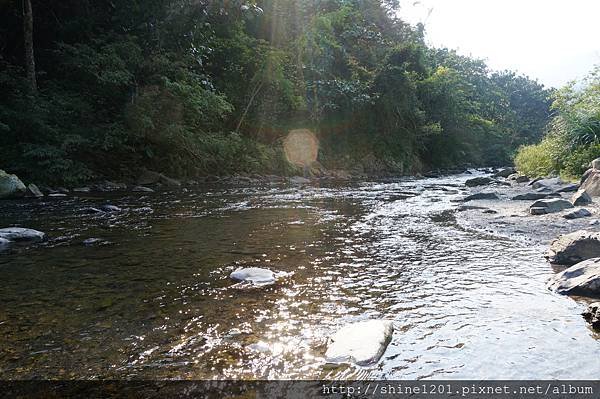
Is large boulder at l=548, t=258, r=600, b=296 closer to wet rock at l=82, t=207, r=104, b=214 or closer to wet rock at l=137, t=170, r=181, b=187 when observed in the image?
wet rock at l=82, t=207, r=104, b=214

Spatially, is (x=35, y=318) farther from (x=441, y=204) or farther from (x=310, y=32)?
(x=310, y=32)

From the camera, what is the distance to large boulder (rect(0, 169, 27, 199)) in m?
10.4

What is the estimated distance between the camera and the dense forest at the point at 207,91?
14.0 meters

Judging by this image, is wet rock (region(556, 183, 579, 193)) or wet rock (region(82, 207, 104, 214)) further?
wet rock (region(556, 183, 579, 193))

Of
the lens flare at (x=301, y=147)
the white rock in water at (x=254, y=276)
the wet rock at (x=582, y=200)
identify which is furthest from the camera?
the lens flare at (x=301, y=147)

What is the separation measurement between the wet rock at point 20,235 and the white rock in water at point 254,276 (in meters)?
3.53

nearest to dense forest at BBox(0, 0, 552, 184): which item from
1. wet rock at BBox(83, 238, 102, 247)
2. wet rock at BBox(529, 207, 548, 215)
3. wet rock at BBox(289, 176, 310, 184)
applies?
wet rock at BBox(289, 176, 310, 184)

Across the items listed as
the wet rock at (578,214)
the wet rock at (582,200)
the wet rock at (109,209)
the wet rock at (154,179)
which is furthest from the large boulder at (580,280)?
the wet rock at (154,179)

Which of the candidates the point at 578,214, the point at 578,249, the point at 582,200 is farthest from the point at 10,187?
the point at 582,200

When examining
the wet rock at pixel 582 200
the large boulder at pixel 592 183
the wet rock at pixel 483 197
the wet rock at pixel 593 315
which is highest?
the large boulder at pixel 592 183

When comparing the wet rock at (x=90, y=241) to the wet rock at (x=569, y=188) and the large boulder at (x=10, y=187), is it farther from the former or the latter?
the wet rock at (x=569, y=188)

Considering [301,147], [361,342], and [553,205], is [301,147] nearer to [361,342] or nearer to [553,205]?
[553,205]

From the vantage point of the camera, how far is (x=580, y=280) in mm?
3518

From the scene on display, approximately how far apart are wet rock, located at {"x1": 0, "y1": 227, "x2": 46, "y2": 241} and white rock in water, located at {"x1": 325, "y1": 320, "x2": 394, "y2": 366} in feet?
16.7
